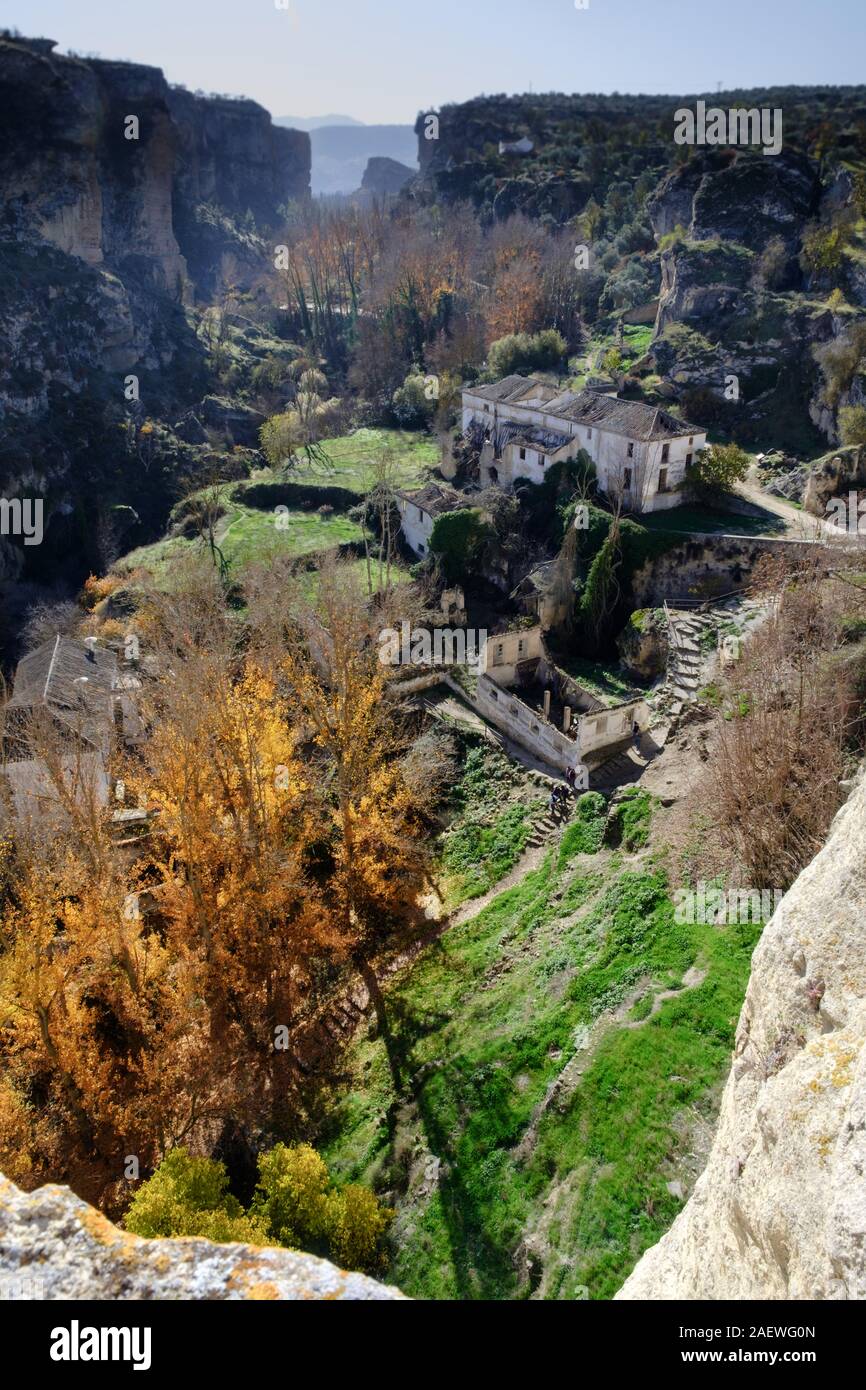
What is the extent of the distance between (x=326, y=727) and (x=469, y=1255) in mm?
13664

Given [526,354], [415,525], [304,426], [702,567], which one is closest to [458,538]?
[415,525]

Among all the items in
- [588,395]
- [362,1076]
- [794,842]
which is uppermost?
[588,395]

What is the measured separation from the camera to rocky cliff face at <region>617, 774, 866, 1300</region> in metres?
5.15

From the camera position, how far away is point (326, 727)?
24094mm

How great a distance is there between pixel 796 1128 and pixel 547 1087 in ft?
34.3

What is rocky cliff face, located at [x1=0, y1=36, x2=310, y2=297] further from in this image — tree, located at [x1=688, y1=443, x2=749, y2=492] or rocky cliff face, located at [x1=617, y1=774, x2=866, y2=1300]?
rocky cliff face, located at [x1=617, y1=774, x2=866, y2=1300]

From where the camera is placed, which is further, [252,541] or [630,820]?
[252,541]

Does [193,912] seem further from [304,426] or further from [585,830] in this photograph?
[304,426]

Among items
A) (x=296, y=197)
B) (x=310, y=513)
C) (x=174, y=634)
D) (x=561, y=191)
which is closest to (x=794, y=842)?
(x=174, y=634)

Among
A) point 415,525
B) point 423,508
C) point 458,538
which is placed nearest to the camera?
point 458,538

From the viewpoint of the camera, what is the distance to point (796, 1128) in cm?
625

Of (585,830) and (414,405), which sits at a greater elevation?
(414,405)

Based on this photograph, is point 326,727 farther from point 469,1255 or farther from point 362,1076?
point 469,1255

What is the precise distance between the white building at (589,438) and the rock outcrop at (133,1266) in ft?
113
